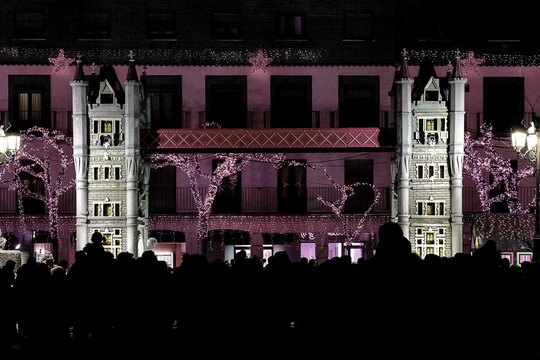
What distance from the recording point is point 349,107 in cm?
3675

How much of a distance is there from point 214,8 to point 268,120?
4.90 metres

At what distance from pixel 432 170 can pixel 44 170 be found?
51.8ft

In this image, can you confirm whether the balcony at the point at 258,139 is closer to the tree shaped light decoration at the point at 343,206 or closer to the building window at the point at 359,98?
the tree shaped light decoration at the point at 343,206

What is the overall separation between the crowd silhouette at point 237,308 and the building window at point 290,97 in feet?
69.1

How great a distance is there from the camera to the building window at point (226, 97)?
36.5 metres

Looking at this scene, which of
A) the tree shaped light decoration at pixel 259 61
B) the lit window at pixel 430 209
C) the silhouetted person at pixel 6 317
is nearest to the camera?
the silhouetted person at pixel 6 317

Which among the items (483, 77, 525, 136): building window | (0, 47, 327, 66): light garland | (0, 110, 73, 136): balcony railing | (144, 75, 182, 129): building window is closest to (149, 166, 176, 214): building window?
(144, 75, 182, 129): building window

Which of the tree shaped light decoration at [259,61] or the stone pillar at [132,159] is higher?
the tree shaped light decoration at [259,61]

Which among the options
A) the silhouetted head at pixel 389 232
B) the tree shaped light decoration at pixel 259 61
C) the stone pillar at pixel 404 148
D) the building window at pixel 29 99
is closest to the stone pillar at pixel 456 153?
the stone pillar at pixel 404 148

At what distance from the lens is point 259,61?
36.4 m

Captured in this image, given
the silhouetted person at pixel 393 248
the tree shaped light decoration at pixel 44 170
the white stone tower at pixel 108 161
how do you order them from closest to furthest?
the silhouetted person at pixel 393 248, the white stone tower at pixel 108 161, the tree shaped light decoration at pixel 44 170

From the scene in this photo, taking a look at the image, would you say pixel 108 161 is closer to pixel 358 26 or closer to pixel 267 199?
pixel 267 199

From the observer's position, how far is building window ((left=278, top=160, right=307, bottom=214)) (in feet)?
119

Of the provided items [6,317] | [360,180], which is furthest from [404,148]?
[6,317]
